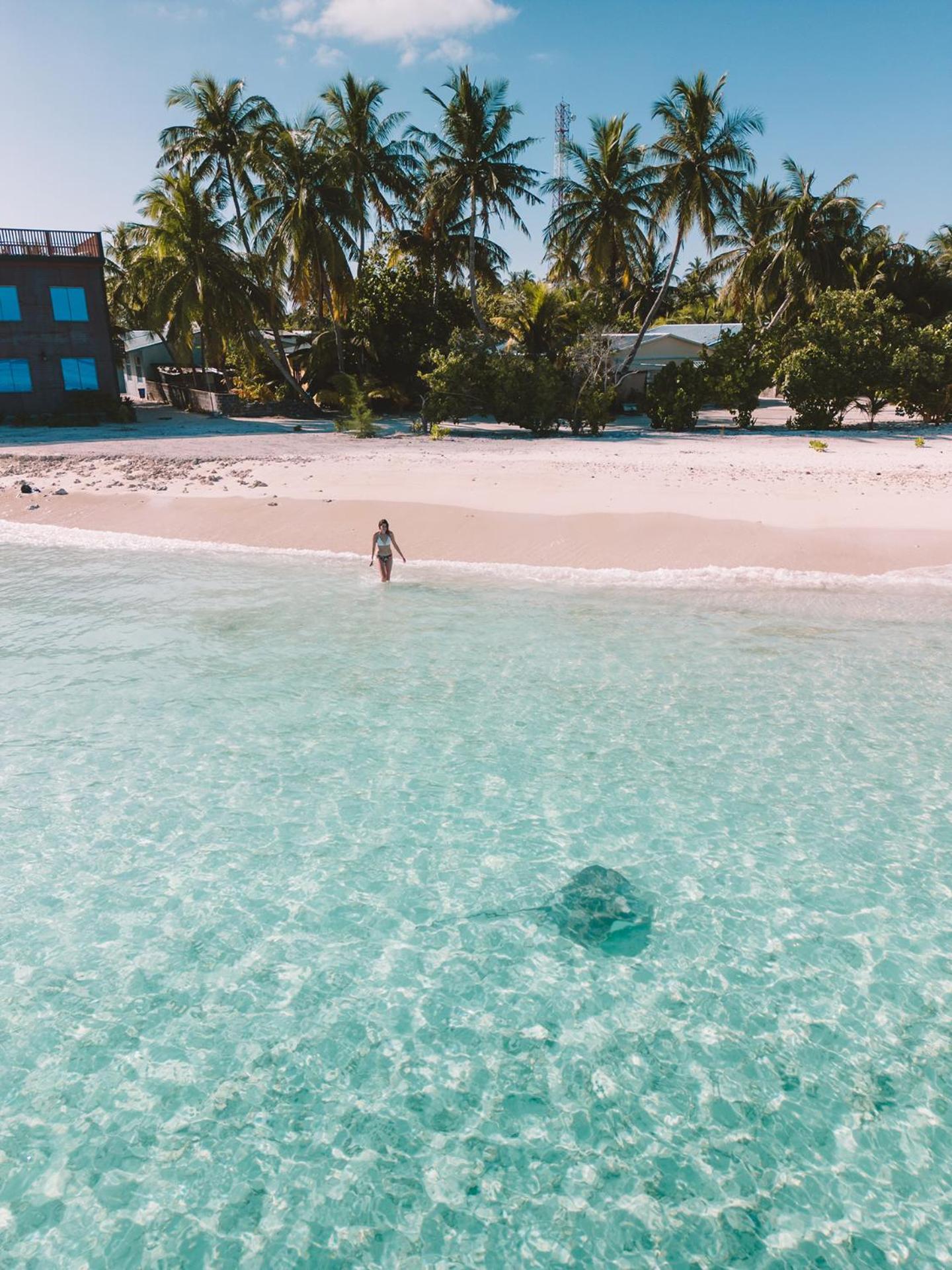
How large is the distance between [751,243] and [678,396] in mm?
20240

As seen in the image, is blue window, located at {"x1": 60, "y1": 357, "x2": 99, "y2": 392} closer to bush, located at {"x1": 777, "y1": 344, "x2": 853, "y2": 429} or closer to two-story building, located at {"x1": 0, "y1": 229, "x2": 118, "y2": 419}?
two-story building, located at {"x1": 0, "y1": 229, "x2": 118, "y2": 419}

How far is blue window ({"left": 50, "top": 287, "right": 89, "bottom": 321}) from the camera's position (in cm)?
3559

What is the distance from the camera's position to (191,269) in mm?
33938

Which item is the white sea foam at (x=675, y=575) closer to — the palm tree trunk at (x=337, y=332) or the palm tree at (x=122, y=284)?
the palm tree trunk at (x=337, y=332)

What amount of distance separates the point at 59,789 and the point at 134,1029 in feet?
12.2

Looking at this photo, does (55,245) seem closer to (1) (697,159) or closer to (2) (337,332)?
(2) (337,332)

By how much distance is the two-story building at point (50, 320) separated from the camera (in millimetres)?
34906

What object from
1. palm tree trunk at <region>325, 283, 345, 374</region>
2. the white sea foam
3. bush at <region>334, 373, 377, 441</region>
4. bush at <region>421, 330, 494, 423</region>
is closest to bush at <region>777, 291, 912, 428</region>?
bush at <region>421, 330, 494, 423</region>

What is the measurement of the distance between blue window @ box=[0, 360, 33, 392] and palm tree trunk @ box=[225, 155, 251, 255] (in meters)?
10.8

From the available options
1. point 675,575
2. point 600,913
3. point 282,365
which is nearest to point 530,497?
point 675,575

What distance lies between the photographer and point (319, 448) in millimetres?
27844

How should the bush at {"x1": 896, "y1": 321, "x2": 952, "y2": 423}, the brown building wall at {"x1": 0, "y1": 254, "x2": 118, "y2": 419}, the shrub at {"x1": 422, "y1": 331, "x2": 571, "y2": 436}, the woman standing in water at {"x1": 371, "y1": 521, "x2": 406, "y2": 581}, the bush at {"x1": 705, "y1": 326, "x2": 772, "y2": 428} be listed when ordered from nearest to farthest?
the woman standing in water at {"x1": 371, "y1": 521, "x2": 406, "y2": 581}
the bush at {"x1": 896, "y1": 321, "x2": 952, "y2": 423}
the shrub at {"x1": 422, "y1": 331, "x2": 571, "y2": 436}
the bush at {"x1": 705, "y1": 326, "x2": 772, "y2": 428}
the brown building wall at {"x1": 0, "y1": 254, "x2": 118, "y2": 419}

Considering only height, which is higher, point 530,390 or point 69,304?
point 69,304

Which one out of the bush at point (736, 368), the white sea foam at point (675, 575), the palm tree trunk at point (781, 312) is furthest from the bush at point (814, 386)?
the white sea foam at point (675, 575)
